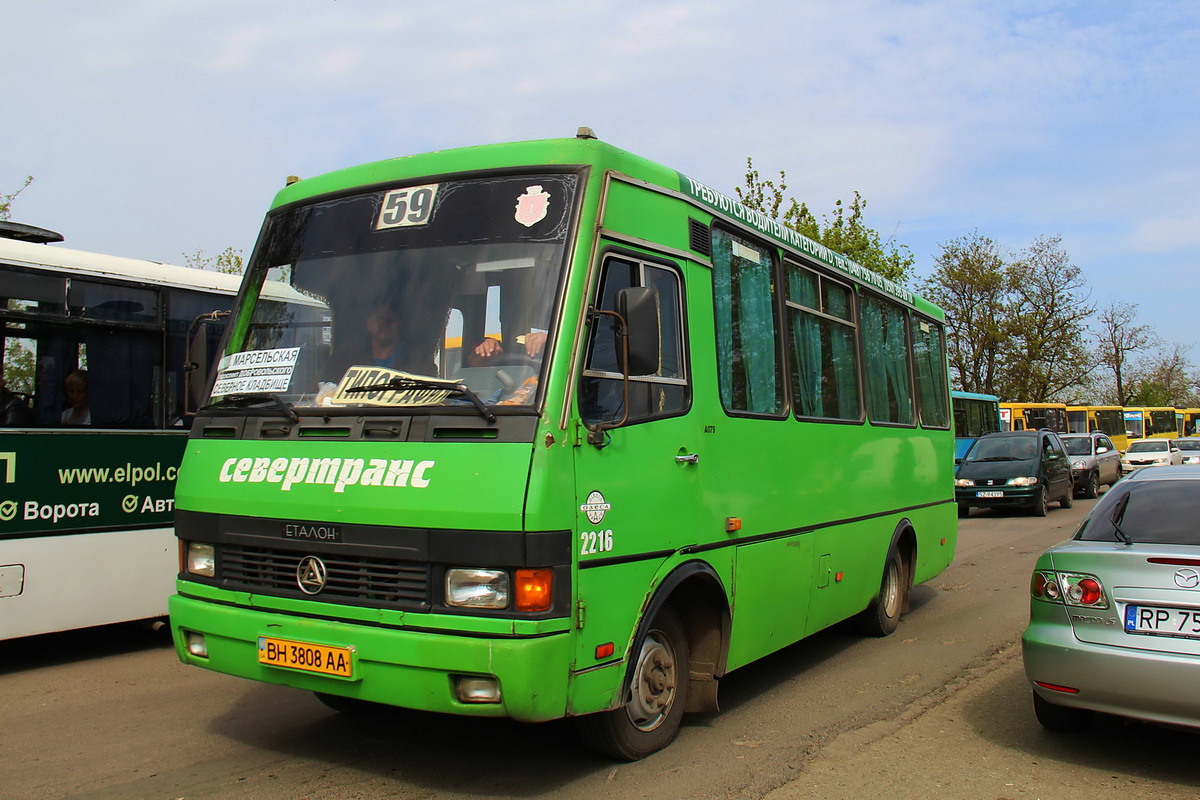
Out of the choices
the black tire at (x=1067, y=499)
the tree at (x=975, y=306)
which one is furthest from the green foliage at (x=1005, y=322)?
the black tire at (x=1067, y=499)

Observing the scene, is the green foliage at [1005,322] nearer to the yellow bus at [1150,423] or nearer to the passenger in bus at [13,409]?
the yellow bus at [1150,423]

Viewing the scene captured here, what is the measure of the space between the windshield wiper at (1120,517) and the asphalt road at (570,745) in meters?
1.17

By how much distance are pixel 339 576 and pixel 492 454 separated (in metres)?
0.94

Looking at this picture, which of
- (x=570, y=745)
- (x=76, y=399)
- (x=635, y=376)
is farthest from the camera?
(x=76, y=399)

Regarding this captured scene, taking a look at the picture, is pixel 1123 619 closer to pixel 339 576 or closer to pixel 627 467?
pixel 627 467

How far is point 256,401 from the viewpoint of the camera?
5.15 meters

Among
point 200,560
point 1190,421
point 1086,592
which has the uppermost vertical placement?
point 1190,421

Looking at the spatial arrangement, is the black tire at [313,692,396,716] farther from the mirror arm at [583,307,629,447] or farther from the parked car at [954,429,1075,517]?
the parked car at [954,429,1075,517]

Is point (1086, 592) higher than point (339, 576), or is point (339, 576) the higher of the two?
point (339, 576)

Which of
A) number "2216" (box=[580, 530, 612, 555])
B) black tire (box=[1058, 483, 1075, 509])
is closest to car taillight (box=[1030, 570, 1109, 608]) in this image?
number "2216" (box=[580, 530, 612, 555])

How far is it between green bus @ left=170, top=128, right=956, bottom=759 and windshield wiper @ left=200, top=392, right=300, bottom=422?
11 mm

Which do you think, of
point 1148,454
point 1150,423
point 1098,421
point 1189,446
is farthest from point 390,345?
point 1150,423

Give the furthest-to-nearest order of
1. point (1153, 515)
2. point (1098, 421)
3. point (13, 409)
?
point (1098, 421) → point (13, 409) → point (1153, 515)

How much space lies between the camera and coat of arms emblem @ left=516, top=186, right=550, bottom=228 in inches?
188
